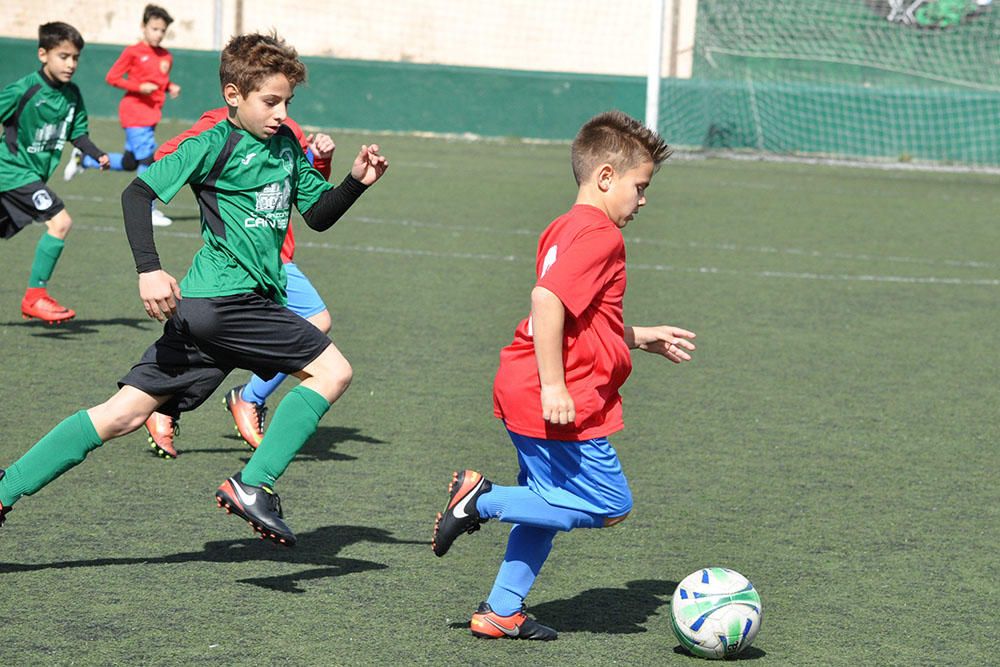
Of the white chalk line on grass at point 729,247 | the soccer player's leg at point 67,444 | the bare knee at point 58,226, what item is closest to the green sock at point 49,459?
the soccer player's leg at point 67,444

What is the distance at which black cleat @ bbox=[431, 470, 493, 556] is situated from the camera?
3.85 meters

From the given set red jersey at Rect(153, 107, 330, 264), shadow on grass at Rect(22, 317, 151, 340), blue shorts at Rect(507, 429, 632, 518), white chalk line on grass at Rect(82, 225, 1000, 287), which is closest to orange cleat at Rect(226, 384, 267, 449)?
red jersey at Rect(153, 107, 330, 264)

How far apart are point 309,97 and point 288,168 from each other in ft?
64.6

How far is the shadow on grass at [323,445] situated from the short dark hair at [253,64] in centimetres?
184

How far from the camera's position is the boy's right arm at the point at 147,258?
4.00 metres

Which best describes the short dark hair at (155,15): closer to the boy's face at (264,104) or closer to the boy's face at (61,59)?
the boy's face at (61,59)

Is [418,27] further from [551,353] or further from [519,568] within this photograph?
[551,353]

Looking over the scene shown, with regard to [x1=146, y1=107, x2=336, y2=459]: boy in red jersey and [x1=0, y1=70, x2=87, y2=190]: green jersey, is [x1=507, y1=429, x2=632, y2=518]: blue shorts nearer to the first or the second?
[x1=146, y1=107, x2=336, y2=459]: boy in red jersey

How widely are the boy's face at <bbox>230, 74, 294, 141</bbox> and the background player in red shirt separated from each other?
9.82 m

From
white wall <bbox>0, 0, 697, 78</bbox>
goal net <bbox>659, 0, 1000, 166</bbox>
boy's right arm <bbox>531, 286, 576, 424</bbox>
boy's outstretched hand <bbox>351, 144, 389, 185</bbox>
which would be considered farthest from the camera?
white wall <bbox>0, 0, 697, 78</bbox>

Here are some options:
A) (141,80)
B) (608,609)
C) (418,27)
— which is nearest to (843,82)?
(418,27)

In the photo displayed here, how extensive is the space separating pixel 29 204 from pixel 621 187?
5.47m

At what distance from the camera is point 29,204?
330 inches

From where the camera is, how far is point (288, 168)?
4.46m
